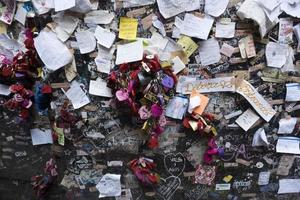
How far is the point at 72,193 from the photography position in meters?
2.91

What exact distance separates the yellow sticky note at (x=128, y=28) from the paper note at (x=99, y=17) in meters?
0.07

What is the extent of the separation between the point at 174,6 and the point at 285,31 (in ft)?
1.98

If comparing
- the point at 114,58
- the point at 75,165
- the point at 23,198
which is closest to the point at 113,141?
the point at 75,165

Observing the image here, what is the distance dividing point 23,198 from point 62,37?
1.25m

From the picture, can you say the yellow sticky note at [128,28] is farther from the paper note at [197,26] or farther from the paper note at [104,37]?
the paper note at [197,26]

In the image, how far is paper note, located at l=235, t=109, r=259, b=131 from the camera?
264 cm

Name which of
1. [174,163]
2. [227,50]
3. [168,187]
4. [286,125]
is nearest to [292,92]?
[286,125]

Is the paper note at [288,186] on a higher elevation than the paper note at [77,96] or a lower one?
lower

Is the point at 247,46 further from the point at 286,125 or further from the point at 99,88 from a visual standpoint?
the point at 99,88

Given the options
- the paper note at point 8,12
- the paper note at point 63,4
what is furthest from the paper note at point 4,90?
the paper note at point 63,4

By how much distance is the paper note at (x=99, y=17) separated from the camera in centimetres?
249

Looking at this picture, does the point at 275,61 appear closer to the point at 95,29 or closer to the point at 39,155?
the point at 95,29

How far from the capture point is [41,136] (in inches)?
115

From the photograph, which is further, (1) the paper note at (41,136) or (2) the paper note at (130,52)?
(1) the paper note at (41,136)
